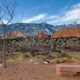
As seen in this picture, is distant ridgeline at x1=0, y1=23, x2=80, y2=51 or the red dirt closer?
the red dirt

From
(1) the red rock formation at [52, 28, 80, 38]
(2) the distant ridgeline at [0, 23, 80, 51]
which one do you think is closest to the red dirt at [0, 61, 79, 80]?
(2) the distant ridgeline at [0, 23, 80, 51]

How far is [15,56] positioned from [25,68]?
449cm

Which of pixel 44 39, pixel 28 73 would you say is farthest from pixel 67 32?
pixel 28 73

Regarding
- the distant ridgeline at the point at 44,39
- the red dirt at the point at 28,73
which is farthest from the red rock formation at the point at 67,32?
the red dirt at the point at 28,73

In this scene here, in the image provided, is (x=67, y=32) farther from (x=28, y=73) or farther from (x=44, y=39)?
(x=28, y=73)

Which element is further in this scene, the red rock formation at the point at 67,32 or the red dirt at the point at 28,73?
the red rock formation at the point at 67,32

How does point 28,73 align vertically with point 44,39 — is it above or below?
A: below

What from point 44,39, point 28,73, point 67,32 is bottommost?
point 28,73

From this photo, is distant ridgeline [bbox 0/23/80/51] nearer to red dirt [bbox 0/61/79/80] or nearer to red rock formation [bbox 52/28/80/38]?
red rock formation [bbox 52/28/80/38]

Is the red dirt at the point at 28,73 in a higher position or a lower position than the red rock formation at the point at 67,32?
lower

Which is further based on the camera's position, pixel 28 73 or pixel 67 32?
pixel 67 32

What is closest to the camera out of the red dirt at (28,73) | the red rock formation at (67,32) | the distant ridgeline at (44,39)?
the red dirt at (28,73)

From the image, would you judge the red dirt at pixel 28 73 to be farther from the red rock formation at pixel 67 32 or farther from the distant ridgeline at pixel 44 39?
the red rock formation at pixel 67 32

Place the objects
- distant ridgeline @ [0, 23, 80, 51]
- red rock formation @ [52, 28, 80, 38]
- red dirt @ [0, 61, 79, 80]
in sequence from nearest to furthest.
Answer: red dirt @ [0, 61, 79, 80], distant ridgeline @ [0, 23, 80, 51], red rock formation @ [52, 28, 80, 38]
